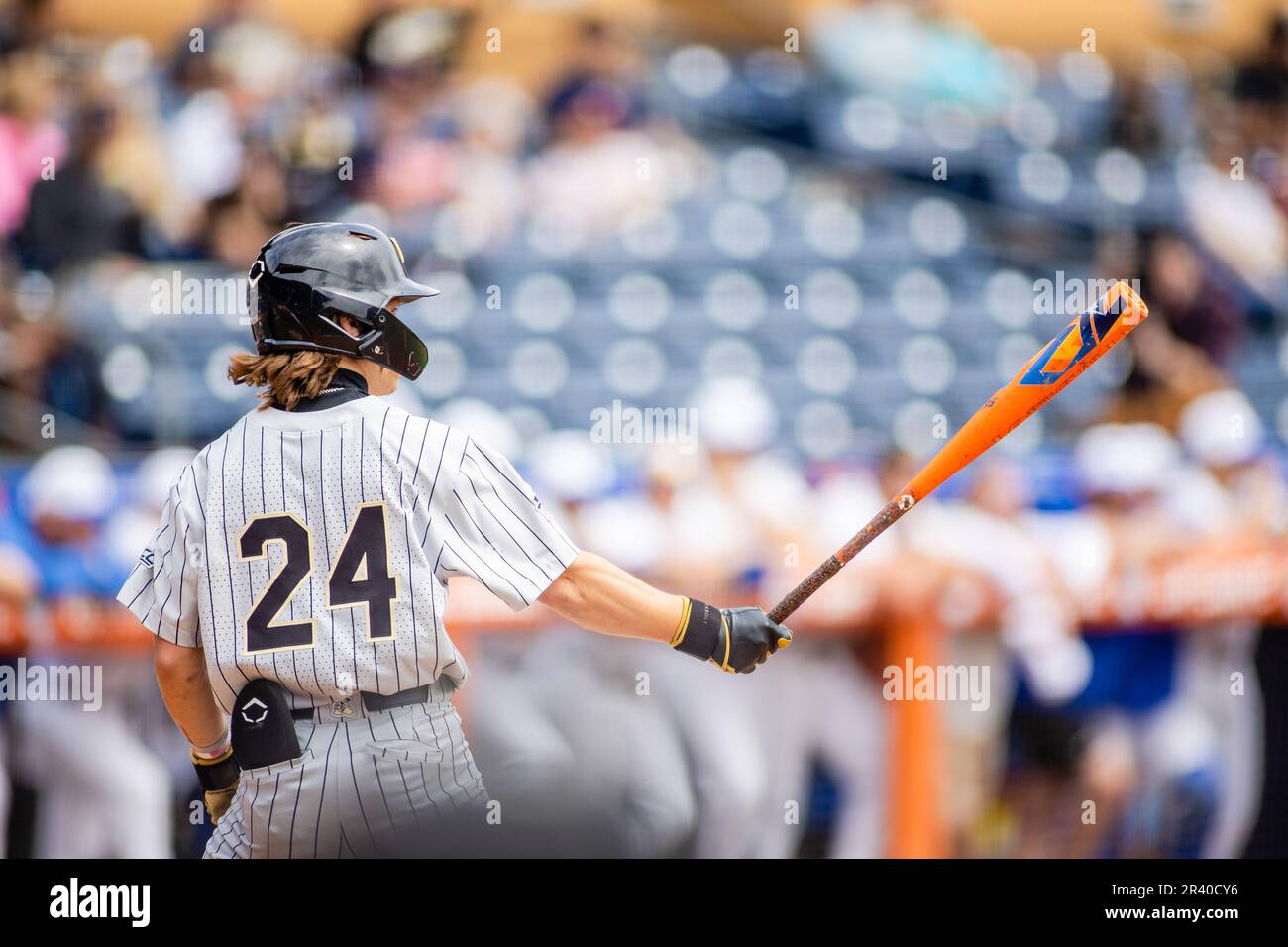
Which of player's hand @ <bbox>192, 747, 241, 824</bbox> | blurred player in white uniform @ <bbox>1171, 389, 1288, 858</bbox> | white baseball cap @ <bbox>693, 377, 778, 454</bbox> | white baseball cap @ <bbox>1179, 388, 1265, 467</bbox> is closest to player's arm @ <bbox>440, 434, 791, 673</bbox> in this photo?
player's hand @ <bbox>192, 747, 241, 824</bbox>

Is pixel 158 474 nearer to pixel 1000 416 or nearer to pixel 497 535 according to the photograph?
pixel 497 535

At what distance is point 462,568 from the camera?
219 centimetres

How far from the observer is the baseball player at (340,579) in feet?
7.10

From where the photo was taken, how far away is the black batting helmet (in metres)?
2.27

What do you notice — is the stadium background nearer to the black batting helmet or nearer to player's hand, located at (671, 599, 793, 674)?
player's hand, located at (671, 599, 793, 674)

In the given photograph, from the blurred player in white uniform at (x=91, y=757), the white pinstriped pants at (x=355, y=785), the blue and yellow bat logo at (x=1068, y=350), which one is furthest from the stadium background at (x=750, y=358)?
the blue and yellow bat logo at (x=1068, y=350)

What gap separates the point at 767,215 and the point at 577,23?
0.90 meters

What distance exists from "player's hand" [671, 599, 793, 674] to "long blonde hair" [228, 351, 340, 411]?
60cm

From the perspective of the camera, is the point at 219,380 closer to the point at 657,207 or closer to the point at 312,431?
the point at 657,207

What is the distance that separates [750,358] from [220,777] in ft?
9.71

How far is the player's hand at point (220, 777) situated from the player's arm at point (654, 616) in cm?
55

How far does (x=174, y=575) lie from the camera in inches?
87.8

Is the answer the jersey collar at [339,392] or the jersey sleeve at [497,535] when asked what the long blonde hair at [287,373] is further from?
the jersey sleeve at [497,535]
